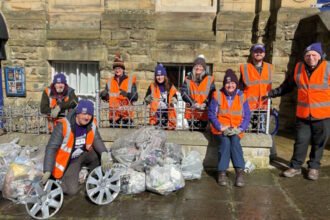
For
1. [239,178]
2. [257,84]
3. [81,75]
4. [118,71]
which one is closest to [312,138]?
[257,84]

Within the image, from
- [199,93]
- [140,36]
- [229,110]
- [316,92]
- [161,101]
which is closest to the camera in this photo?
[316,92]

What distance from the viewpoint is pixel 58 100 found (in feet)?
16.9

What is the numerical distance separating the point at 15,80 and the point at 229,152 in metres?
6.06

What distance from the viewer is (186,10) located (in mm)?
8195

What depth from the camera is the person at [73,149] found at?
13.0ft

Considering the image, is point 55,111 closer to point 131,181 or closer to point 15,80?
point 131,181

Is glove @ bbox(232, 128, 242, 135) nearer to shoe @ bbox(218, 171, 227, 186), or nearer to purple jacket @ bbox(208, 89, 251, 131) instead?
purple jacket @ bbox(208, 89, 251, 131)

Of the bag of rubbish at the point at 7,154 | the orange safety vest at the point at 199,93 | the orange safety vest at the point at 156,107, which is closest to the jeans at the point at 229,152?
the orange safety vest at the point at 199,93

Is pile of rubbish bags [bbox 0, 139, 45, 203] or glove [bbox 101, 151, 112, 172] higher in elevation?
glove [bbox 101, 151, 112, 172]

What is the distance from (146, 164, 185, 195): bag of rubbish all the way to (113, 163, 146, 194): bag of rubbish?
78 millimetres

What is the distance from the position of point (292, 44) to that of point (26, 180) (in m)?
6.02

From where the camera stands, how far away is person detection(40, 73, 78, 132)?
5066 mm

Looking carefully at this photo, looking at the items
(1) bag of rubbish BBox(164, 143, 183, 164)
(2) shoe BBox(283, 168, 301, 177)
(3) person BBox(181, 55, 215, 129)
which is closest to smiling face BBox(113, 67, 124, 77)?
(3) person BBox(181, 55, 215, 129)

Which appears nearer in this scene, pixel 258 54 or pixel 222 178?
pixel 222 178
